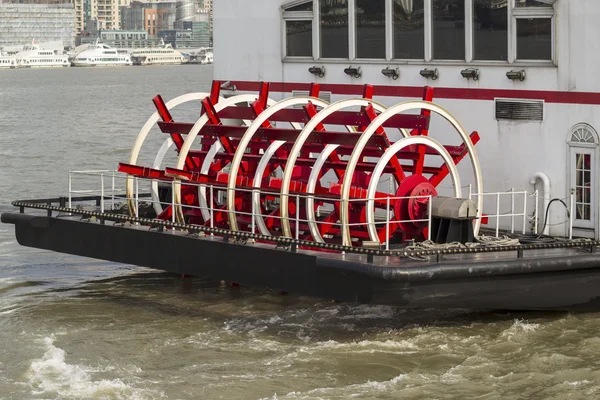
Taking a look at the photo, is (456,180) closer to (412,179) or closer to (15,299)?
(412,179)

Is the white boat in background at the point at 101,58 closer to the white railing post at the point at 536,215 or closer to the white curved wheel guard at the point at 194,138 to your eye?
the white curved wheel guard at the point at 194,138

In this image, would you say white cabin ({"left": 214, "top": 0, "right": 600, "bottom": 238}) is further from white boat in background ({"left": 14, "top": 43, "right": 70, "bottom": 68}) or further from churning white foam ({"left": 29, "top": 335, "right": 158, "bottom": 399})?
white boat in background ({"left": 14, "top": 43, "right": 70, "bottom": 68})

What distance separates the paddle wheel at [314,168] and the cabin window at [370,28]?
0.86 m

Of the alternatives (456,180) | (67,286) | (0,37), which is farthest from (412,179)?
(0,37)

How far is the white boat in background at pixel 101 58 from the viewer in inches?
6211

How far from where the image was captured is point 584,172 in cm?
1298

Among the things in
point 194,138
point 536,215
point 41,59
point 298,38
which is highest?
point 41,59

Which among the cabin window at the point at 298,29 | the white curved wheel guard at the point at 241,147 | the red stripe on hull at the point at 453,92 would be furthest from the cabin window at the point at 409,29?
the cabin window at the point at 298,29

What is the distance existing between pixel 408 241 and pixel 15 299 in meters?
5.46

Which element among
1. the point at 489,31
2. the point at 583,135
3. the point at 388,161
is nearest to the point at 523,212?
the point at 583,135

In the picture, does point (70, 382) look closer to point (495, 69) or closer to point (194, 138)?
point (194, 138)

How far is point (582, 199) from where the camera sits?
513 inches

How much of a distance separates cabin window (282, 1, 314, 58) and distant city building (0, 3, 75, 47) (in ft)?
578

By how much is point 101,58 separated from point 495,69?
14800 centimetres
